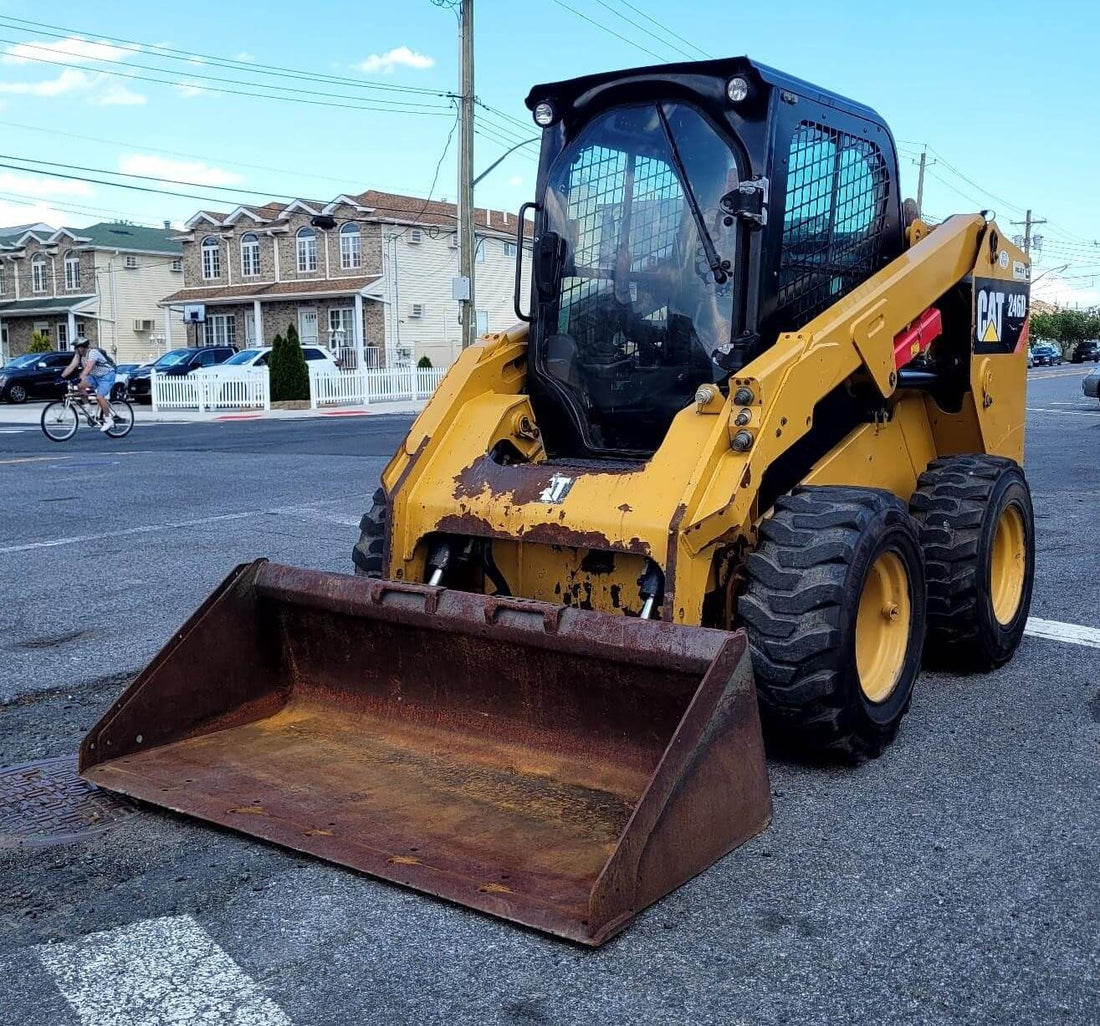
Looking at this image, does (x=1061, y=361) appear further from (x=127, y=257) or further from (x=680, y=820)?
(x=680, y=820)

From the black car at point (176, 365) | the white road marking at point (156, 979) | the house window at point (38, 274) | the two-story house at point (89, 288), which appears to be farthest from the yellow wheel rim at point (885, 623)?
the house window at point (38, 274)

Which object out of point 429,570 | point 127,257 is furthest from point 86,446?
point 127,257

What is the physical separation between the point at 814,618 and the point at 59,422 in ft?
62.9

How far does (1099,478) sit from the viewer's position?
1418cm

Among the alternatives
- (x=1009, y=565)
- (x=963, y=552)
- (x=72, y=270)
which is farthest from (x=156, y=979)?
(x=72, y=270)

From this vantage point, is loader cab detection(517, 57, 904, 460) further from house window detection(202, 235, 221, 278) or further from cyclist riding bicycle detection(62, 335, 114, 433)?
house window detection(202, 235, 221, 278)

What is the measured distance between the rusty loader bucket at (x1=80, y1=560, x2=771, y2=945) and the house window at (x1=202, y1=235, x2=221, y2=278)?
49.6m

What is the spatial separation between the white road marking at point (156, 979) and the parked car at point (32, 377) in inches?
1429

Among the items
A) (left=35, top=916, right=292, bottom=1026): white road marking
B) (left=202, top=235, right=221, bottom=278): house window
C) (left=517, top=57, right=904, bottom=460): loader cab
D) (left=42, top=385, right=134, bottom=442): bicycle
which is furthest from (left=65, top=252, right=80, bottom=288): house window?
(left=35, top=916, right=292, bottom=1026): white road marking

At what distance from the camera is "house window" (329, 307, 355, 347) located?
47.5 meters

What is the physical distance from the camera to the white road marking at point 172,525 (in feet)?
31.5

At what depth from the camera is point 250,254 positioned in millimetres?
50375

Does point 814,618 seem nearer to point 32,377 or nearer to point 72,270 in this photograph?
point 32,377

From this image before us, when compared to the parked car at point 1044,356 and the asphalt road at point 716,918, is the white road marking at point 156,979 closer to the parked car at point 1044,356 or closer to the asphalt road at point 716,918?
the asphalt road at point 716,918
